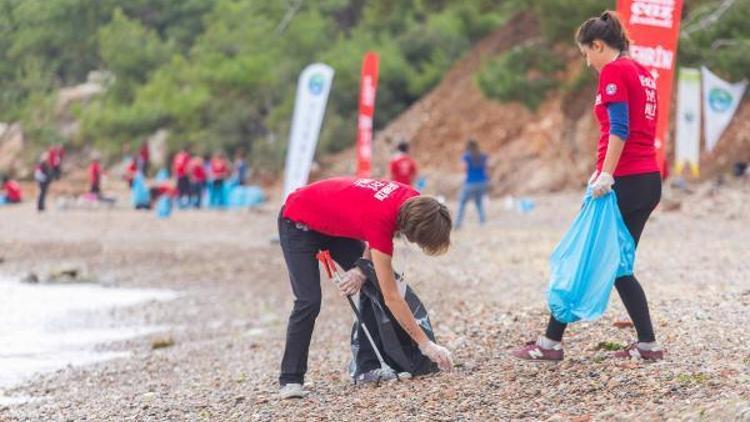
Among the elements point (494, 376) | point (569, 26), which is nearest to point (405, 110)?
point (569, 26)

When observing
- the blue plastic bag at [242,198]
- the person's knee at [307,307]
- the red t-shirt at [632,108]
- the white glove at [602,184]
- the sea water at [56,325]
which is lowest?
the sea water at [56,325]

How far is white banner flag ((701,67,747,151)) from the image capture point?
2216 cm

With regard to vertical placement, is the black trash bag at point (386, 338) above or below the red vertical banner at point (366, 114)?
below

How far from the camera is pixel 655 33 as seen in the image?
1097cm

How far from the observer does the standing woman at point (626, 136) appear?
6.48m

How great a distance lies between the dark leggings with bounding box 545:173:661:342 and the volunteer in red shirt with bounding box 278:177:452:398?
0.97 m

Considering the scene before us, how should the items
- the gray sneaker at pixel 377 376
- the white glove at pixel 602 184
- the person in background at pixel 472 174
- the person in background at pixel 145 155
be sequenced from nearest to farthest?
the white glove at pixel 602 184, the gray sneaker at pixel 377 376, the person in background at pixel 472 174, the person in background at pixel 145 155

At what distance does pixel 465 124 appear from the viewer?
34594 millimetres

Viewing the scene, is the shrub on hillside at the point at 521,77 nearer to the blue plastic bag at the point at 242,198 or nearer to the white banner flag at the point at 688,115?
the white banner flag at the point at 688,115

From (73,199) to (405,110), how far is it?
11.0 metres

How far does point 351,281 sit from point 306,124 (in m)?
12.1

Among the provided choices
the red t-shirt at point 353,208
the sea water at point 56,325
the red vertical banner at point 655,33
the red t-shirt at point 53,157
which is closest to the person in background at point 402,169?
the sea water at point 56,325

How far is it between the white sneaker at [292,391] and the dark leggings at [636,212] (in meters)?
1.83

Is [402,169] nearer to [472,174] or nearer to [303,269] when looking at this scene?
[472,174]
